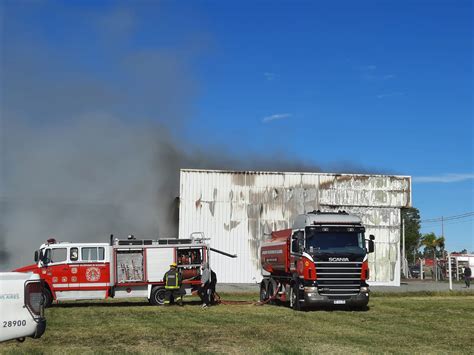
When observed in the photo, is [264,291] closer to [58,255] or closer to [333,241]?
[333,241]

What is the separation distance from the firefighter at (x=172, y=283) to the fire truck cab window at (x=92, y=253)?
304cm

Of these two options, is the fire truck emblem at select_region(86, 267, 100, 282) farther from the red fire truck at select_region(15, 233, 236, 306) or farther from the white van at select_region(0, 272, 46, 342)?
the white van at select_region(0, 272, 46, 342)

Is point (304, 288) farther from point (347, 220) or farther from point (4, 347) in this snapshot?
point (4, 347)

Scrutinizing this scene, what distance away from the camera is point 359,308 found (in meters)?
27.3

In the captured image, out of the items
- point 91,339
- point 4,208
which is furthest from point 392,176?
point 91,339

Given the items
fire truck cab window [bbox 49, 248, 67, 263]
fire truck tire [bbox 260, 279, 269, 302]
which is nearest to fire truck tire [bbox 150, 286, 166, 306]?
fire truck cab window [bbox 49, 248, 67, 263]

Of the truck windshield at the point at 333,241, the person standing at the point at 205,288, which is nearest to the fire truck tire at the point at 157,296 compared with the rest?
the person standing at the point at 205,288

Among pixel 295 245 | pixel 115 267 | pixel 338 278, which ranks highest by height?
pixel 295 245

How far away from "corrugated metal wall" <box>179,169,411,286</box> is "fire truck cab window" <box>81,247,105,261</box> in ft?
62.7

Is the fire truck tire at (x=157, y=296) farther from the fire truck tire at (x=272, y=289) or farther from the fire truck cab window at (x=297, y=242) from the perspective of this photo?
the fire truck cab window at (x=297, y=242)

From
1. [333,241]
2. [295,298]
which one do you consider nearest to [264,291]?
[295,298]

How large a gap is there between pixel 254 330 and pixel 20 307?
9.72m

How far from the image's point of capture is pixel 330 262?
2597cm

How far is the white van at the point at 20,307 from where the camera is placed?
1005 cm
